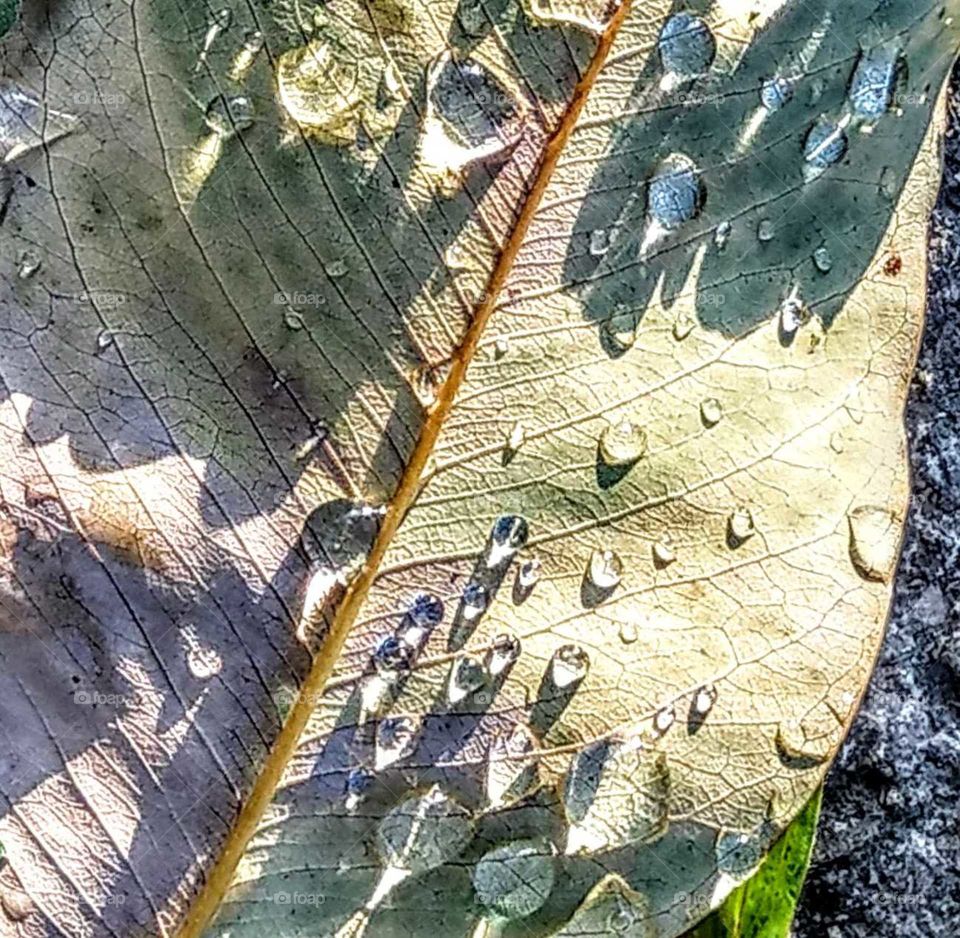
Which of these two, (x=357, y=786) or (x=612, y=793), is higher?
(x=357, y=786)

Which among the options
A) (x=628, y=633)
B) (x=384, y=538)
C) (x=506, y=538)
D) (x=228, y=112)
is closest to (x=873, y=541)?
(x=628, y=633)

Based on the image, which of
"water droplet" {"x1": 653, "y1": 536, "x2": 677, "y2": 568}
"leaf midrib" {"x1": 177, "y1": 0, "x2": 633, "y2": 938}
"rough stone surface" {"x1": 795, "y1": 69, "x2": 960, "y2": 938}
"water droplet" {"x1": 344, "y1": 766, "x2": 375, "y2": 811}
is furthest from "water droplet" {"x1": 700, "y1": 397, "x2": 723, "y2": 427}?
"water droplet" {"x1": 344, "y1": 766, "x2": 375, "y2": 811}

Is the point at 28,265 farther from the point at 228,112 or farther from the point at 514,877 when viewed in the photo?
the point at 514,877

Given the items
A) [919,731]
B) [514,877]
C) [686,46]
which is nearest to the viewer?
[686,46]

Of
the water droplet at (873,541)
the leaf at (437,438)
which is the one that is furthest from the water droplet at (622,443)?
the water droplet at (873,541)

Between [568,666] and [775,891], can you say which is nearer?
[568,666]

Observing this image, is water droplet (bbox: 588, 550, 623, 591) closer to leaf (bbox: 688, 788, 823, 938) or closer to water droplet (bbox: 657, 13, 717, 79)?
leaf (bbox: 688, 788, 823, 938)
